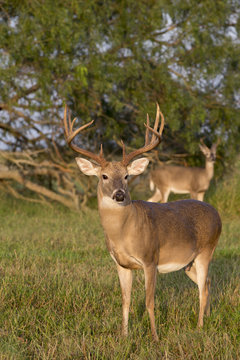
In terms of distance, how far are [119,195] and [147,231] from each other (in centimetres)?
42

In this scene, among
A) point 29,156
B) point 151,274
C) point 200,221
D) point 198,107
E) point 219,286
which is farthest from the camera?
point 29,156

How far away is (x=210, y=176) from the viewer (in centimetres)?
1309

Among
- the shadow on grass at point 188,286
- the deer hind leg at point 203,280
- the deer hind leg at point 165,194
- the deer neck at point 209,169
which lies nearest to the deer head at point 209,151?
the deer neck at point 209,169

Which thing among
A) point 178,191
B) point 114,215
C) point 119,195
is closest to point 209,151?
point 178,191

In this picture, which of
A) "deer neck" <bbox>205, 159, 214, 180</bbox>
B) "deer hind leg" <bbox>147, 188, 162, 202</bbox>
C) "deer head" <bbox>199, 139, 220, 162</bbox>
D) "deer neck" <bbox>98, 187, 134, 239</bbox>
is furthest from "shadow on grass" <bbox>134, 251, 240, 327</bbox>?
"deer hind leg" <bbox>147, 188, 162, 202</bbox>

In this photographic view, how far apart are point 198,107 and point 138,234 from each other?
7046 mm

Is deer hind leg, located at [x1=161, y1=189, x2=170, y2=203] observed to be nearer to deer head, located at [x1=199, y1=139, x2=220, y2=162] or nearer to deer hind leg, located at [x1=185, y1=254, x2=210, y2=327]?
deer head, located at [x1=199, y1=139, x2=220, y2=162]

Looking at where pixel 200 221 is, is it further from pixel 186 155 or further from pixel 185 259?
pixel 186 155

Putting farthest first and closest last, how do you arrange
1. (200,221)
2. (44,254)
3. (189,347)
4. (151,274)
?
1. (44,254)
2. (200,221)
3. (151,274)
4. (189,347)

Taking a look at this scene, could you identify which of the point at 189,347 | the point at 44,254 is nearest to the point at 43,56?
the point at 44,254

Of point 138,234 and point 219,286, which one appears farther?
point 219,286

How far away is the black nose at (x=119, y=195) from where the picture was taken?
149 inches

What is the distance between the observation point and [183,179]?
13180 mm

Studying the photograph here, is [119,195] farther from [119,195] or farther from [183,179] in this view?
[183,179]
